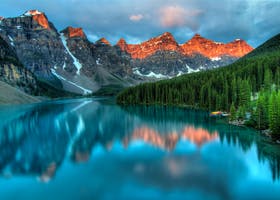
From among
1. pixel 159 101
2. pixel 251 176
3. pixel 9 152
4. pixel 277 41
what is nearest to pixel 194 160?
pixel 251 176

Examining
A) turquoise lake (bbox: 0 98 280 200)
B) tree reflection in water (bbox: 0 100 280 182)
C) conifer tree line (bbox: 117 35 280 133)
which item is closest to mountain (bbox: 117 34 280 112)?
conifer tree line (bbox: 117 35 280 133)

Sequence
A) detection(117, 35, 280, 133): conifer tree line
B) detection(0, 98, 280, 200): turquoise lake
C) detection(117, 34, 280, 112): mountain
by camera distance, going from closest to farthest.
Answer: detection(0, 98, 280, 200): turquoise lake, detection(117, 35, 280, 133): conifer tree line, detection(117, 34, 280, 112): mountain

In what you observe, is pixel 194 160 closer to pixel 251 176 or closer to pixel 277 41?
pixel 251 176

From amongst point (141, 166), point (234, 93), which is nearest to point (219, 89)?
point (234, 93)

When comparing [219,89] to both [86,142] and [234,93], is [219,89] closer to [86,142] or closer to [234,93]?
Answer: [234,93]

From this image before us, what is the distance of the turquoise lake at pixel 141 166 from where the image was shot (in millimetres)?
22078

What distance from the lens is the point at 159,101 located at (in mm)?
131125

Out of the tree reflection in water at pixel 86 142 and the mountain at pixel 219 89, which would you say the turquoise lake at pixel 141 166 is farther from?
the mountain at pixel 219 89

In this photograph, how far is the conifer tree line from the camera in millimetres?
47469

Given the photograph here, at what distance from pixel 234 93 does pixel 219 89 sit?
17.9m

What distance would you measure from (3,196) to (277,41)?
207854mm

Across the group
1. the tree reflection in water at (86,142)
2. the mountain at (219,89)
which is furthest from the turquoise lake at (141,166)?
the mountain at (219,89)

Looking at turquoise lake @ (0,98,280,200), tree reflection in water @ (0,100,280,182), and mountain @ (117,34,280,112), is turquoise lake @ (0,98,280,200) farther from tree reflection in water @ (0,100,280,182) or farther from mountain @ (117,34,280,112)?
mountain @ (117,34,280,112)

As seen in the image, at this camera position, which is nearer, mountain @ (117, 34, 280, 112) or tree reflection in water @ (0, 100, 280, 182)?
tree reflection in water @ (0, 100, 280, 182)
